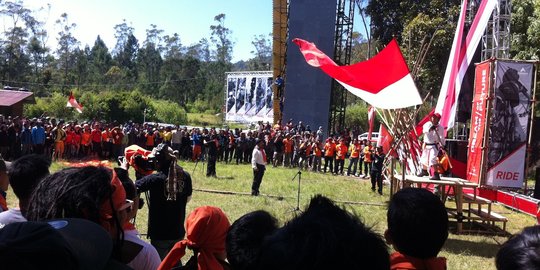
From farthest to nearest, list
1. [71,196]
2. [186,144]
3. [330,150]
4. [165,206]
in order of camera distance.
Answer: [186,144] < [330,150] < [165,206] < [71,196]

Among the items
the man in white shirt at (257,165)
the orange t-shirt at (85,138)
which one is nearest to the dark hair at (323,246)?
the man in white shirt at (257,165)

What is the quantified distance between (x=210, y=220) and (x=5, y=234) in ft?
5.18

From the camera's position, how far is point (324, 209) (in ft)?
4.24

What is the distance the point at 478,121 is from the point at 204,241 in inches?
290

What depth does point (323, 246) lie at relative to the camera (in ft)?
3.57

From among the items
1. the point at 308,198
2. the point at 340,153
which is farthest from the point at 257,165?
the point at 340,153

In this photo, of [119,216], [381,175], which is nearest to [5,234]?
[119,216]

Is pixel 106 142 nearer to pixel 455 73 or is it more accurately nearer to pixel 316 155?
pixel 316 155

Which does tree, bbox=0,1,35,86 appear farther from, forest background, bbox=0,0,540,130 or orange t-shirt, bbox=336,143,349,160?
orange t-shirt, bbox=336,143,349,160

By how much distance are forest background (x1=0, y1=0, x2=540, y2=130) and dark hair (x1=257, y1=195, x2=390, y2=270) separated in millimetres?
10585

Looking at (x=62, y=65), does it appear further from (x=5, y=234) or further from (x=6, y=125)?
(x=5, y=234)

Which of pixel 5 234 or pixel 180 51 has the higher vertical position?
pixel 180 51

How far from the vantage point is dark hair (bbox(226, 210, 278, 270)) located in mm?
2139

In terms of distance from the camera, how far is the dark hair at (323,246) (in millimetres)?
1072
